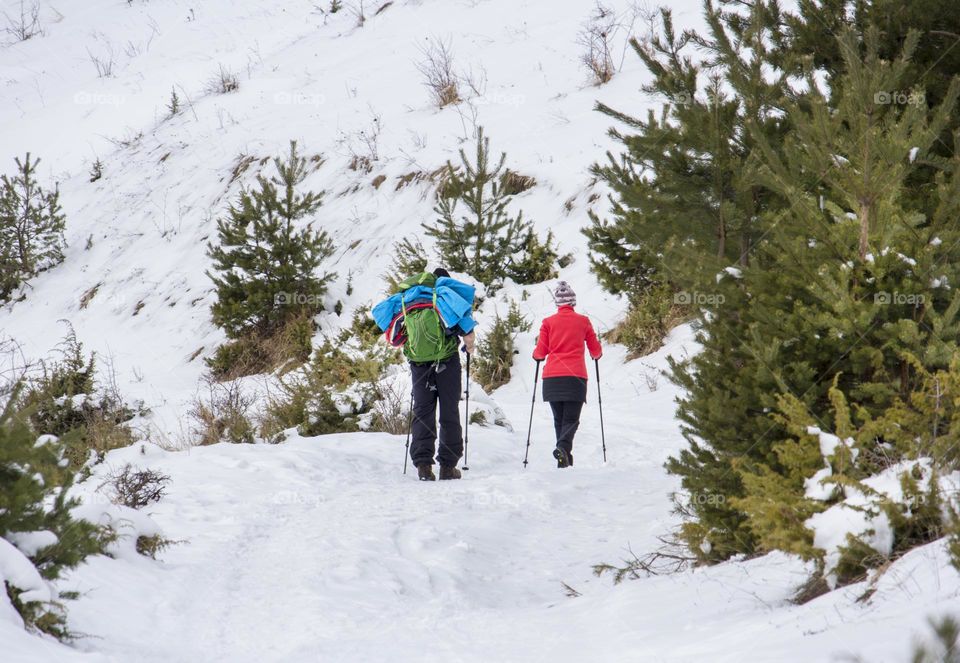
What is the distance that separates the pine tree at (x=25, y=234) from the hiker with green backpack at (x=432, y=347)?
2008cm

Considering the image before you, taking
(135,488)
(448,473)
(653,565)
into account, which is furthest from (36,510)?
(448,473)

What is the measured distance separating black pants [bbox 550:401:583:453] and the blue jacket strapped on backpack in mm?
1394

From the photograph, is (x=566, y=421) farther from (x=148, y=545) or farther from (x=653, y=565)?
(x=148, y=545)

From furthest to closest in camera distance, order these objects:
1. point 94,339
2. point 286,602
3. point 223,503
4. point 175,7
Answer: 1. point 175,7
2. point 94,339
3. point 223,503
4. point 286,602

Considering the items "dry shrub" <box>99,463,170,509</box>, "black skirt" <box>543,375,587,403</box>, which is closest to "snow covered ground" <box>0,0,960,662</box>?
"dry shrub" <box>99,463,170,509</box>

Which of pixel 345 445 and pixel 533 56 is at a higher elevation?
pixel 533 56

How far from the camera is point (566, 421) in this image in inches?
324

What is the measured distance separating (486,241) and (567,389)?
8.51 meters

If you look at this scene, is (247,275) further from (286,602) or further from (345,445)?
(286,602)

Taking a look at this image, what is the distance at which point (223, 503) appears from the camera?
6.00 m

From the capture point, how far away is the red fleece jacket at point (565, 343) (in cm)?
816

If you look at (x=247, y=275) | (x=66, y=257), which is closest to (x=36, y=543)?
(x=247, y=275)

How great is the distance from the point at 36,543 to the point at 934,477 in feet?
10.5

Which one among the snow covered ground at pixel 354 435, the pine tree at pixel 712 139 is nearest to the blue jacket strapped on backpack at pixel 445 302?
the snow covered ground at pixel 354 435
